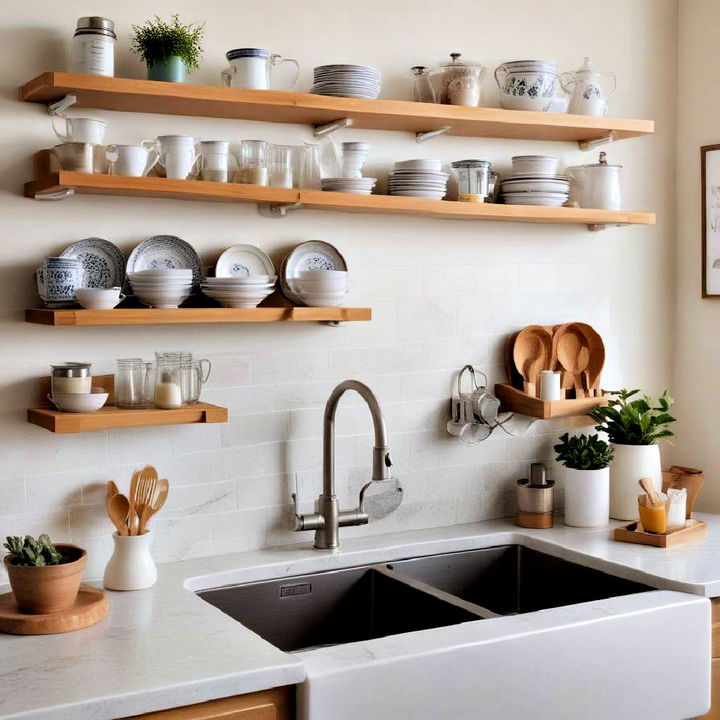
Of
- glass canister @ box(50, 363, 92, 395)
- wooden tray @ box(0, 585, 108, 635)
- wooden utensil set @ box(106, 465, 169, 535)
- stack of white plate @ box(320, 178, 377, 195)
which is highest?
stack of white plate @ box(320, 178, 377, 195)

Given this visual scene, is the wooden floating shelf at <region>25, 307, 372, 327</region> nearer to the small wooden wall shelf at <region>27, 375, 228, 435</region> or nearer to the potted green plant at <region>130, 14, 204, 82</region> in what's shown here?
the small wooden wall shelf at <region>27, 375, 228, 435</region>

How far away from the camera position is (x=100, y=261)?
2.52 m

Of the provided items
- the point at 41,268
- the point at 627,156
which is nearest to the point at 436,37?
the point at 627,156

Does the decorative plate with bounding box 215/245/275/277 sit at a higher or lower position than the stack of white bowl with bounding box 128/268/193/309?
higher

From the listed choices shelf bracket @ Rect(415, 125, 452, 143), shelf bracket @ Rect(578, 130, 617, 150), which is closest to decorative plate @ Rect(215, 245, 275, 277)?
shelf bracket @ Rect(415, 125, 452, 143)

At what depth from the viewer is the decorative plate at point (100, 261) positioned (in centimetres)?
249

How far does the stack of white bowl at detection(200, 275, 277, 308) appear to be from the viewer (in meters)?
2.54

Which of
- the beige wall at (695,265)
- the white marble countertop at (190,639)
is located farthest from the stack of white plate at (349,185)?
the beige wall at (695,265)

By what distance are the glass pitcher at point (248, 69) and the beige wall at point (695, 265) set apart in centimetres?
157

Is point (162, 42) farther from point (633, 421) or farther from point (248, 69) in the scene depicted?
point (633, 421)

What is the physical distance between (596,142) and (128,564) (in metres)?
1.88

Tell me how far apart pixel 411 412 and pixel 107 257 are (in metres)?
A: 0.99

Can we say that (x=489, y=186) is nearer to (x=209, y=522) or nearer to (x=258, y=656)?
(x=209, y=522)

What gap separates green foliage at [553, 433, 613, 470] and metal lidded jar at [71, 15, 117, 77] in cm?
167
